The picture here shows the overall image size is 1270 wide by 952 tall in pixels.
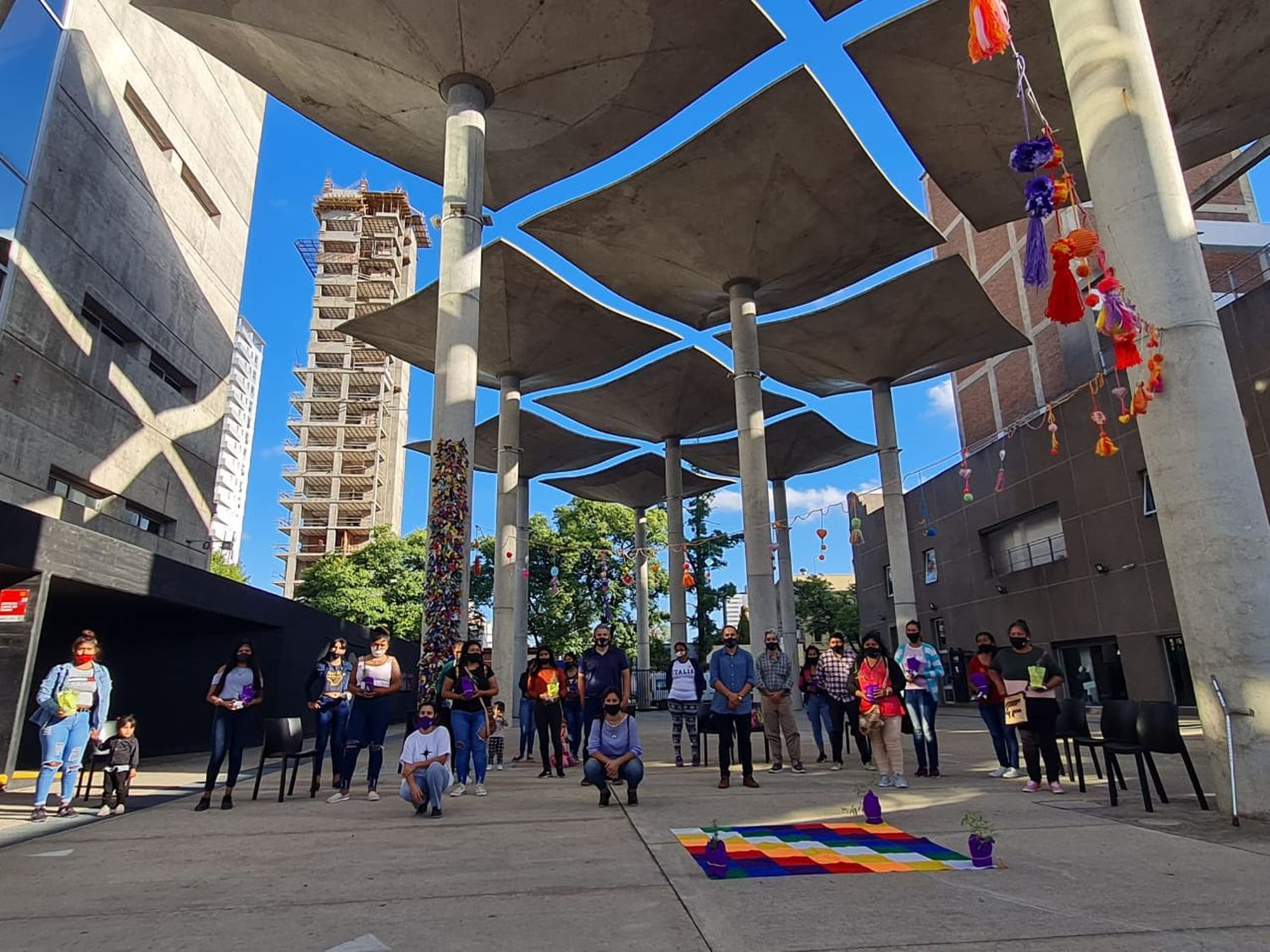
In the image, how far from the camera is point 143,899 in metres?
3.96

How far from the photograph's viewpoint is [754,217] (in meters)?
18.6

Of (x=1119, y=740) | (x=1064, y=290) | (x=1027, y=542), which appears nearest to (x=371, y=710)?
(x=1119, y=740)

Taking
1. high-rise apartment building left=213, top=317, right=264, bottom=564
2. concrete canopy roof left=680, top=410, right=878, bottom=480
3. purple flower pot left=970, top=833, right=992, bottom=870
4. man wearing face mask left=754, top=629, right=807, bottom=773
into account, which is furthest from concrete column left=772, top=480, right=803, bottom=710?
high-rise apartment building left=213, top=317, right=264, bottom=564

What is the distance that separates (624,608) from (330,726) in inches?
1304

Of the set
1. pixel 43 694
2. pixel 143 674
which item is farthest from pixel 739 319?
pixel 43 694

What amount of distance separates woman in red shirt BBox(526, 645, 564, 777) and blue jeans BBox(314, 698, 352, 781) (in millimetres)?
2343

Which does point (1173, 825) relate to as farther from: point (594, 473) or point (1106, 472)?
point (594, 473)

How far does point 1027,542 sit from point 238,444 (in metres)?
89.3

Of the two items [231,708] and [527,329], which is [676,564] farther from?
[231,708]

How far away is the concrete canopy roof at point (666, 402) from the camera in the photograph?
2711 centimetres

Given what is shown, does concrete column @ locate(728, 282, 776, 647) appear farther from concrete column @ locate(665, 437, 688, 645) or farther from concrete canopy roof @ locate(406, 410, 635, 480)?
concrete canopy roof @ locate(406, 410, 635, 480)

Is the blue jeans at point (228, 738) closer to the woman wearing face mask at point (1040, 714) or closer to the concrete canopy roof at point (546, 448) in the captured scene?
the woman wearing face mask at point (1040, 714)

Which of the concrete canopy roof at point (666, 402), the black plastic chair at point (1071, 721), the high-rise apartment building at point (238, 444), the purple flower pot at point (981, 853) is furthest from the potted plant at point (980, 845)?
the high-rise apartment building at point (238, 444)

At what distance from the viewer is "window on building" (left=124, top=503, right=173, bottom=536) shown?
16.8 meters
